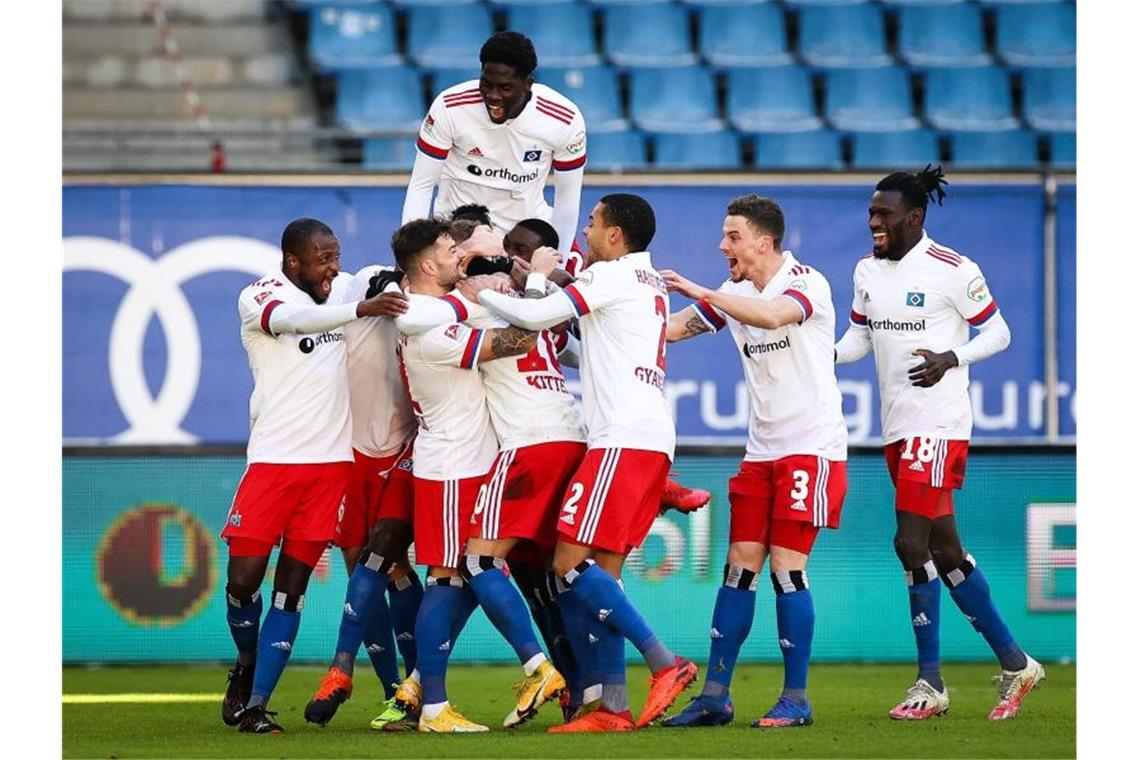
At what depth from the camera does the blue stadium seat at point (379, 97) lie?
52.8 feet

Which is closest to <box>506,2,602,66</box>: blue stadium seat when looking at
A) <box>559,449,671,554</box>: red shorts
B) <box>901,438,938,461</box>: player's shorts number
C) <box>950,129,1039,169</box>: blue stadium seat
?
<box>950,129,1039,169</box>: blue stadium seat

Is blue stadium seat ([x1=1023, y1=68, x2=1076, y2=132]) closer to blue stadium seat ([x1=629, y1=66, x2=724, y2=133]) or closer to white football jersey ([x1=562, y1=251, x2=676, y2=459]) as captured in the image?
blue stadium seat ([x1=629, y1=66, x2=724, y2=133])

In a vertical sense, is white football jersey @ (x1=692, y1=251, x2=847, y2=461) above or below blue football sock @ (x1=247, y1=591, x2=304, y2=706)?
above

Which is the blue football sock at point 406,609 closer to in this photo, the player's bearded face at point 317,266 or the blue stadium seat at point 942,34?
the player's bearded face at point 317,266

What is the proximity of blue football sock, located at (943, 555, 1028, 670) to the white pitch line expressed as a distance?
3673 millimetres

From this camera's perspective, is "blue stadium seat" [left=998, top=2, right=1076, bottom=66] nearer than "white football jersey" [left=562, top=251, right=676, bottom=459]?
No

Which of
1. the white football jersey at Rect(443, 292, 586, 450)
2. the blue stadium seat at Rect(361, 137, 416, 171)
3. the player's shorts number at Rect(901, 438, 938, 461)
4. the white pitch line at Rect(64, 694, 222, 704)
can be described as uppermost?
the blue stadium seat at Rect(361, 137, 416, 171)

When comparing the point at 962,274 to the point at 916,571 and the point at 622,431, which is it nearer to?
the point at 916,571

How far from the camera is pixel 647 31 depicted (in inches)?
664

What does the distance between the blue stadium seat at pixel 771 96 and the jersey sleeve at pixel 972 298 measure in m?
7.93

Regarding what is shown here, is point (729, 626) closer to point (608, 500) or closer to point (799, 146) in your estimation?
point (608, 500)

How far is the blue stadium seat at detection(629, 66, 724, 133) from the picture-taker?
16203 millimetres

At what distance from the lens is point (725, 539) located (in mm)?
10922

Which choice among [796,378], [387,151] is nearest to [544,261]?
[796,378]
